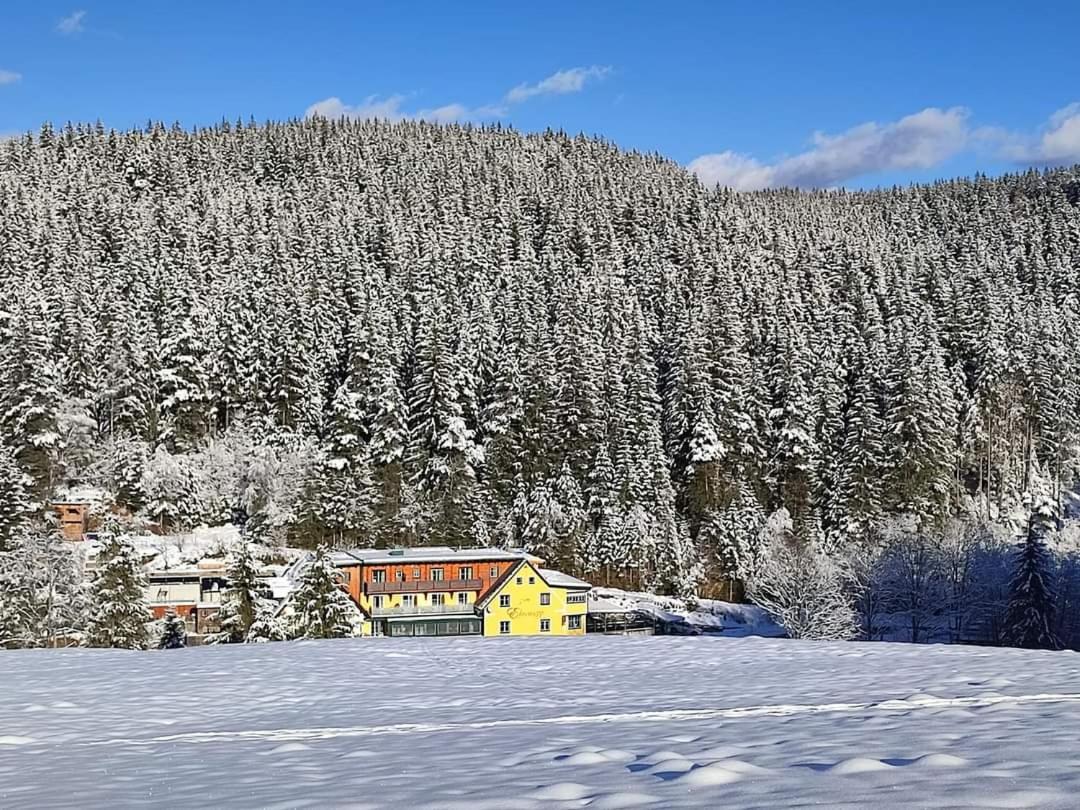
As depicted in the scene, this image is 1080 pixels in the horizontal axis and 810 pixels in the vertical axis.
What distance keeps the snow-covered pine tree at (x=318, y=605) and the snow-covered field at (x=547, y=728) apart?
13.6m

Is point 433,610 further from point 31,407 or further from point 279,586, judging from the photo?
point 31,407

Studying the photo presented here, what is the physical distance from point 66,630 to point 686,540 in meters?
31.7

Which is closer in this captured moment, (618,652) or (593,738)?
(593,738)

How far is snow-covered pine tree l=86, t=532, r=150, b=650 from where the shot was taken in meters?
28.8

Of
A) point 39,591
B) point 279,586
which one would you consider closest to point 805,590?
point 279,586

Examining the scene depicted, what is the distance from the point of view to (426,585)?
4256 cm

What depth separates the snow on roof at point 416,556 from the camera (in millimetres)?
42375

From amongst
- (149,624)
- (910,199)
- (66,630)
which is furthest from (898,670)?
(910,199)

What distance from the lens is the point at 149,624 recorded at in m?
31.5

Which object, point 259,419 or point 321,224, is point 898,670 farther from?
point 321,224

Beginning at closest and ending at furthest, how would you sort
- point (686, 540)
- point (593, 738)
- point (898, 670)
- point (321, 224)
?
point (593, 738) < point (898, 670) < point (686, 540) < point (321, 224)

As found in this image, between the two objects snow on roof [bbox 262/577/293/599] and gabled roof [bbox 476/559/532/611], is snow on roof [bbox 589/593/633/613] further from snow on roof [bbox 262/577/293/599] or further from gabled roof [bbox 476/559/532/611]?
snow on roof [bbox 262/577/293/599]

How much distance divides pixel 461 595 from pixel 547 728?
117ft

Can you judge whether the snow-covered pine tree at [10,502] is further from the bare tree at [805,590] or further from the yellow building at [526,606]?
the bare tree at [805,590]
